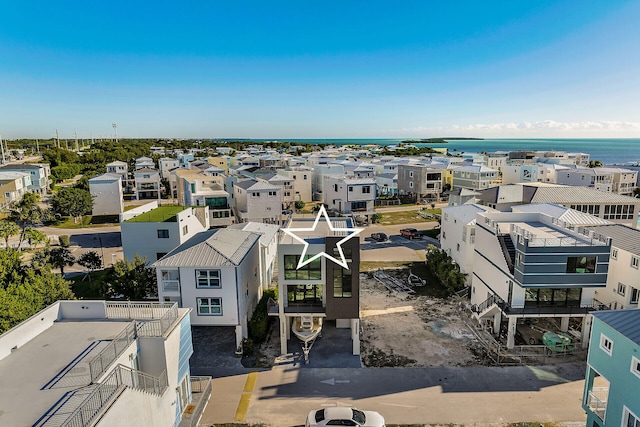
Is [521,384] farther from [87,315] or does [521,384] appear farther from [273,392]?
[87,315]

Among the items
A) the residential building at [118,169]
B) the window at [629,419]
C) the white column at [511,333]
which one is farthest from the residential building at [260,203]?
the residential building at [118,169]

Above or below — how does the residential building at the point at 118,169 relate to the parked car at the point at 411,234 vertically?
above

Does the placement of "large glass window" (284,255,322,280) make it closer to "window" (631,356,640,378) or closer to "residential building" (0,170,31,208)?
"window" (631,356,640,378)

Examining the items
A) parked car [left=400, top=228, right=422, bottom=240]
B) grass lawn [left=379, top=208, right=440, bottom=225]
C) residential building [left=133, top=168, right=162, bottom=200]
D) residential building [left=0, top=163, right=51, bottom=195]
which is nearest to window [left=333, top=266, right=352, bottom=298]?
parked car [left=400, top=228, right=422, bottom=240]

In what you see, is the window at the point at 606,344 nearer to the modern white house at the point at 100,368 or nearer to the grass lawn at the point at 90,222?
the modern white house at the point at 100,368

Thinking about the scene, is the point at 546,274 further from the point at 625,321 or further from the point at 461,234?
the point at 461,234

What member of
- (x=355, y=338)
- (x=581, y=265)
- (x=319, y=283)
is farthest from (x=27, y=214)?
(x=581, y=265)
